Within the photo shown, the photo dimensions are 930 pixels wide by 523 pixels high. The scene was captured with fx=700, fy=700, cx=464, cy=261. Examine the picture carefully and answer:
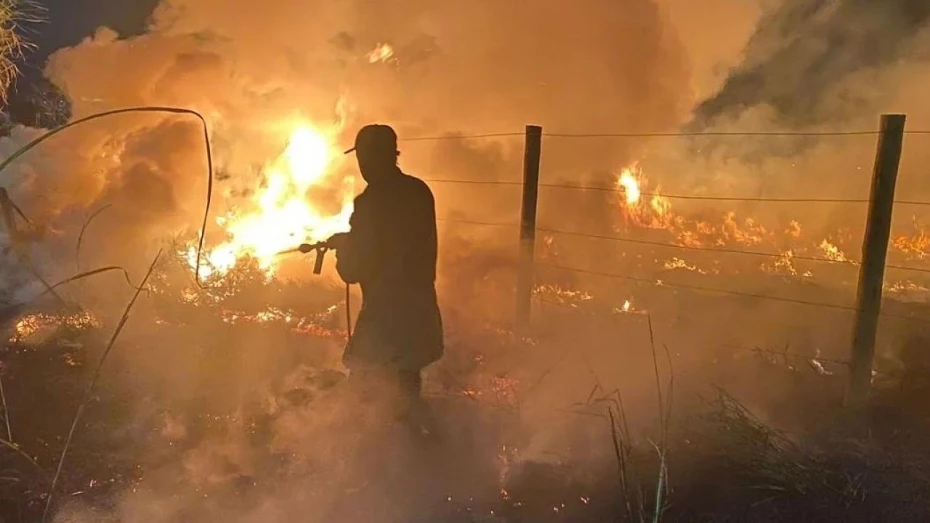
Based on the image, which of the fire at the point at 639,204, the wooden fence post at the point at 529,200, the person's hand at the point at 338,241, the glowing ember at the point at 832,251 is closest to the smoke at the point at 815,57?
the fire at the point at 639,204

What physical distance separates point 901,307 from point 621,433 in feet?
15.2

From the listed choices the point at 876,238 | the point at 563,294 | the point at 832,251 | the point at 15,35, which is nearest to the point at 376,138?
the point at 876,238

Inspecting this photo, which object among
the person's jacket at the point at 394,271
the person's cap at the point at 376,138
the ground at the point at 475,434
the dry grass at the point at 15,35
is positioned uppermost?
the dry grass at the point at 15,35

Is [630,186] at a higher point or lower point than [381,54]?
lower

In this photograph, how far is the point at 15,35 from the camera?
21.0ft

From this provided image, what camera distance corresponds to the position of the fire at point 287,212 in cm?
798

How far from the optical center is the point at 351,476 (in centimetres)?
464

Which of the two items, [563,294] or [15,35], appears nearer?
[15,35]

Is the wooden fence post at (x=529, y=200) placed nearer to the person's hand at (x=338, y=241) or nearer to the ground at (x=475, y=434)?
the ground at (x=475, y=434)

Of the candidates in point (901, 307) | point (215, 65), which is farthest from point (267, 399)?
point (901, 307)

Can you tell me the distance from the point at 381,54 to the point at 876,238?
5263mm

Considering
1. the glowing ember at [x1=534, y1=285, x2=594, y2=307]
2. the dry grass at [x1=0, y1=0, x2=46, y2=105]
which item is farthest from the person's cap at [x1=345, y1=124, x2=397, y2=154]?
the dry grass at [x1=0, y1=0, x2=46, y2=105]

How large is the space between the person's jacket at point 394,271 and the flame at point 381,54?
3.50 m

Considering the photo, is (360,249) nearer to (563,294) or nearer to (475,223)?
(475,223)
